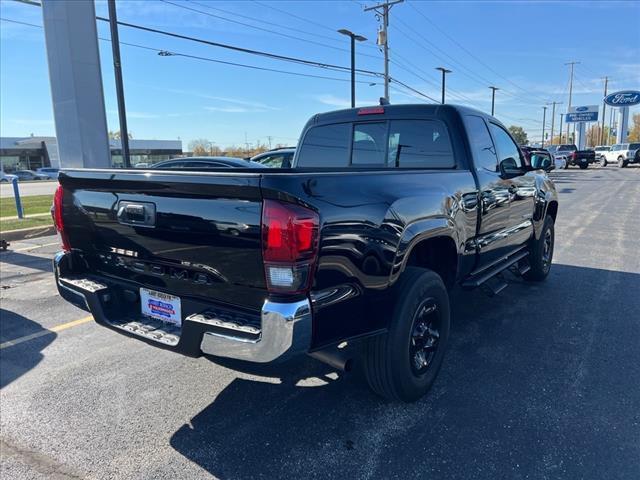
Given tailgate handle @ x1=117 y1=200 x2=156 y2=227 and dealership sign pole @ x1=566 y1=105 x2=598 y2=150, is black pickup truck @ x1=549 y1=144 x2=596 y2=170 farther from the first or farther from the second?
tailgate handle @ x1=117 y1=200 x2=156 y2=227

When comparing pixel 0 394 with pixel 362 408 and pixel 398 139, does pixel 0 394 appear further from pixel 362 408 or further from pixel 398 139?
pixel 398 139

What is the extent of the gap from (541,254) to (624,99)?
6150 centimetres


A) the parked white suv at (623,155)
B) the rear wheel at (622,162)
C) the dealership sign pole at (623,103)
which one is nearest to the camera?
the parked white suv at (623,155)

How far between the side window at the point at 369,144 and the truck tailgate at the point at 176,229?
211 centimetres

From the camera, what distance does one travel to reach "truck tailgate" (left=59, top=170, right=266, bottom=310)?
225 centimetres

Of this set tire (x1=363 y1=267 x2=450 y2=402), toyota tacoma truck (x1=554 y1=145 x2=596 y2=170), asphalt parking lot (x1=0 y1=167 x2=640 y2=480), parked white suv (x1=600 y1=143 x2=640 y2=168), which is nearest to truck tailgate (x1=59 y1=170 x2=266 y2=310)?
Result: asphalt parking lot (x1=0 y1=167 x2=640 y2=480)

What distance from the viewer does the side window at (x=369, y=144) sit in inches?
165

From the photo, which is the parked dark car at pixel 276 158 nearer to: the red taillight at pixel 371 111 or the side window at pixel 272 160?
the side window at pixel 272 160

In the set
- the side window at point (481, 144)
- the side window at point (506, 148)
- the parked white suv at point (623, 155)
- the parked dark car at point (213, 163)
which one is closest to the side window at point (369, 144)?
the side window at point (481, 144)

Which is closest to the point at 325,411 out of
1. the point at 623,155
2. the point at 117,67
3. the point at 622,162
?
the point at 117,67

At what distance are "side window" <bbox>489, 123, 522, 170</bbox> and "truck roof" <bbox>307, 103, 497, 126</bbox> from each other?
0.23 meters

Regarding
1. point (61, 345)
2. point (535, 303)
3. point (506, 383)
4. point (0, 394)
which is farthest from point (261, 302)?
point (535, 303)

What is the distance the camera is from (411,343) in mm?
2945

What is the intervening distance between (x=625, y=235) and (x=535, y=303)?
17.9 feet
